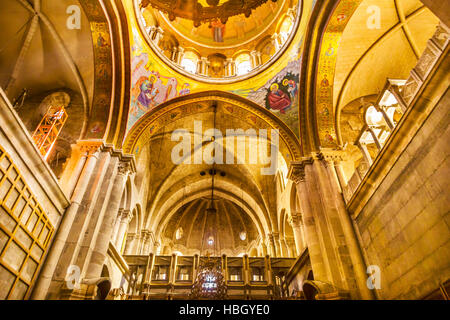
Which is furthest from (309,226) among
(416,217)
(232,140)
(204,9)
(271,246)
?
(204,9)

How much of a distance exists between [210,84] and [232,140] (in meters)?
4.33

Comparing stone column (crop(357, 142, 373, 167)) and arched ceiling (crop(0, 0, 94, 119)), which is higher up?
arched ceiling (crop(0, 0, 94, 119))

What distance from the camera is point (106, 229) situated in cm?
857

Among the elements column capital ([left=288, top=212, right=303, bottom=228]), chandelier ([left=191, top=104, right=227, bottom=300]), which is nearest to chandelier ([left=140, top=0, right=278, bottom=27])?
column capital ([left=288, top=212, right=303, bottom=228])

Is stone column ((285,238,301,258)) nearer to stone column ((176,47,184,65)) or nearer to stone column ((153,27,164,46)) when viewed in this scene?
stone column ((176,47,184,65))

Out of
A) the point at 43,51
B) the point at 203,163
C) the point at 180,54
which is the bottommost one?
the point at 43,51

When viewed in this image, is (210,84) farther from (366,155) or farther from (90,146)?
(366,155)

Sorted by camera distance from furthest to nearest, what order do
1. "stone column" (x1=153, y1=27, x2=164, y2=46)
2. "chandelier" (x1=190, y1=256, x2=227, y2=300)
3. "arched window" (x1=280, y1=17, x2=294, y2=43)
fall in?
1. "stone column" (x1=153, y1=27, x2=164, y2=46)
2. "arched window" (x1=280, y1=17, x2=294, y2=43)
3. "chandelier" (x1=190, y1=256, x2=227, y2=300)

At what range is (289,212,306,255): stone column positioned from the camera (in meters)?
12.8

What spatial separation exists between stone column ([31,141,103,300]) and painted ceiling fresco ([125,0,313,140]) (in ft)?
6.66

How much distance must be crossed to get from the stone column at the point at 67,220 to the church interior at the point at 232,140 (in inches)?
1.9

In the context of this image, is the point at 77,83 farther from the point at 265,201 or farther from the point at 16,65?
the point at 265,201
